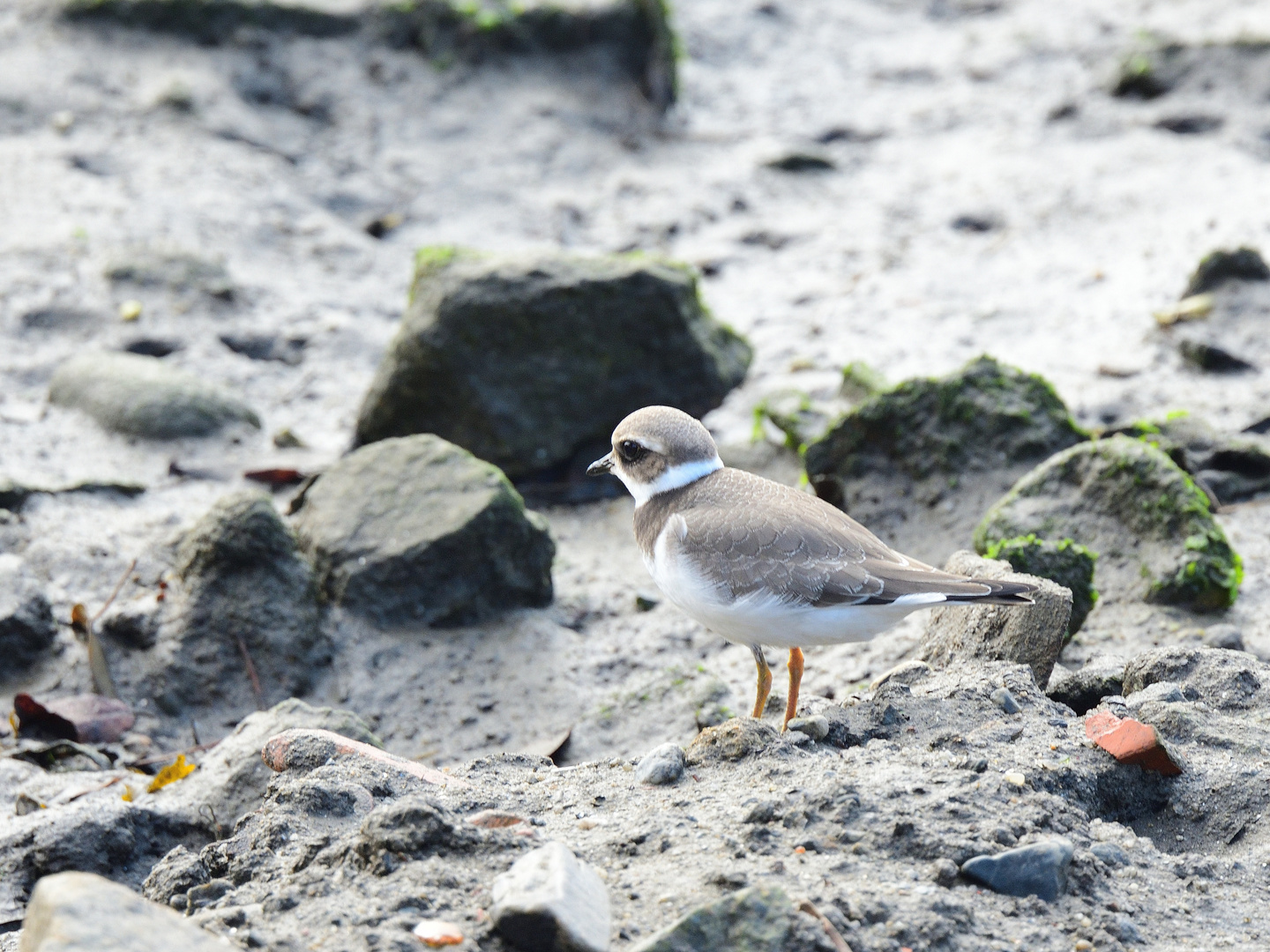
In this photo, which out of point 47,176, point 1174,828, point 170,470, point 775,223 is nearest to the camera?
point 1174,828

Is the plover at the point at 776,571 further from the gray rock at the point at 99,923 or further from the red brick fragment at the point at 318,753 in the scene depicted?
the gray rock at the point at 99,923

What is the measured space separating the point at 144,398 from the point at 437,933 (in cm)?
520

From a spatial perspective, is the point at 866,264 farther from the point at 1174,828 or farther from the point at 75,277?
the point at 1174,828

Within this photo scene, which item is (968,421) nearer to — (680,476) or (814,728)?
(680,476)

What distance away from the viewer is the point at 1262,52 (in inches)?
399

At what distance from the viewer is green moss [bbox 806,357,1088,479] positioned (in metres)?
6.23

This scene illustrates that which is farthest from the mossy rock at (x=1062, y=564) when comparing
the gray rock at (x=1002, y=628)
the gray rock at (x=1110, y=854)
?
the gray rock at (x=1110, y=854)

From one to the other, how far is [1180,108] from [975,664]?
739 centimetres

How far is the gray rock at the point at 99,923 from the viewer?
2.47m

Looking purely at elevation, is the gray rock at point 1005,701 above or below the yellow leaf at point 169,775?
above

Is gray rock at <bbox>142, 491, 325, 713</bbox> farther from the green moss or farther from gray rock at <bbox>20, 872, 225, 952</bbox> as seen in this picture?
gray rock at <bbox>20, 872, 225, 952</bbox>

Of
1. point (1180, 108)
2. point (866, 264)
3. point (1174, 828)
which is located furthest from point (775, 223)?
point (1174, 828)

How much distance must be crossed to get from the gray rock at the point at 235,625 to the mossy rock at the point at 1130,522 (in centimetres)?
309


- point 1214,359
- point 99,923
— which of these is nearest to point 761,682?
point 99,923
